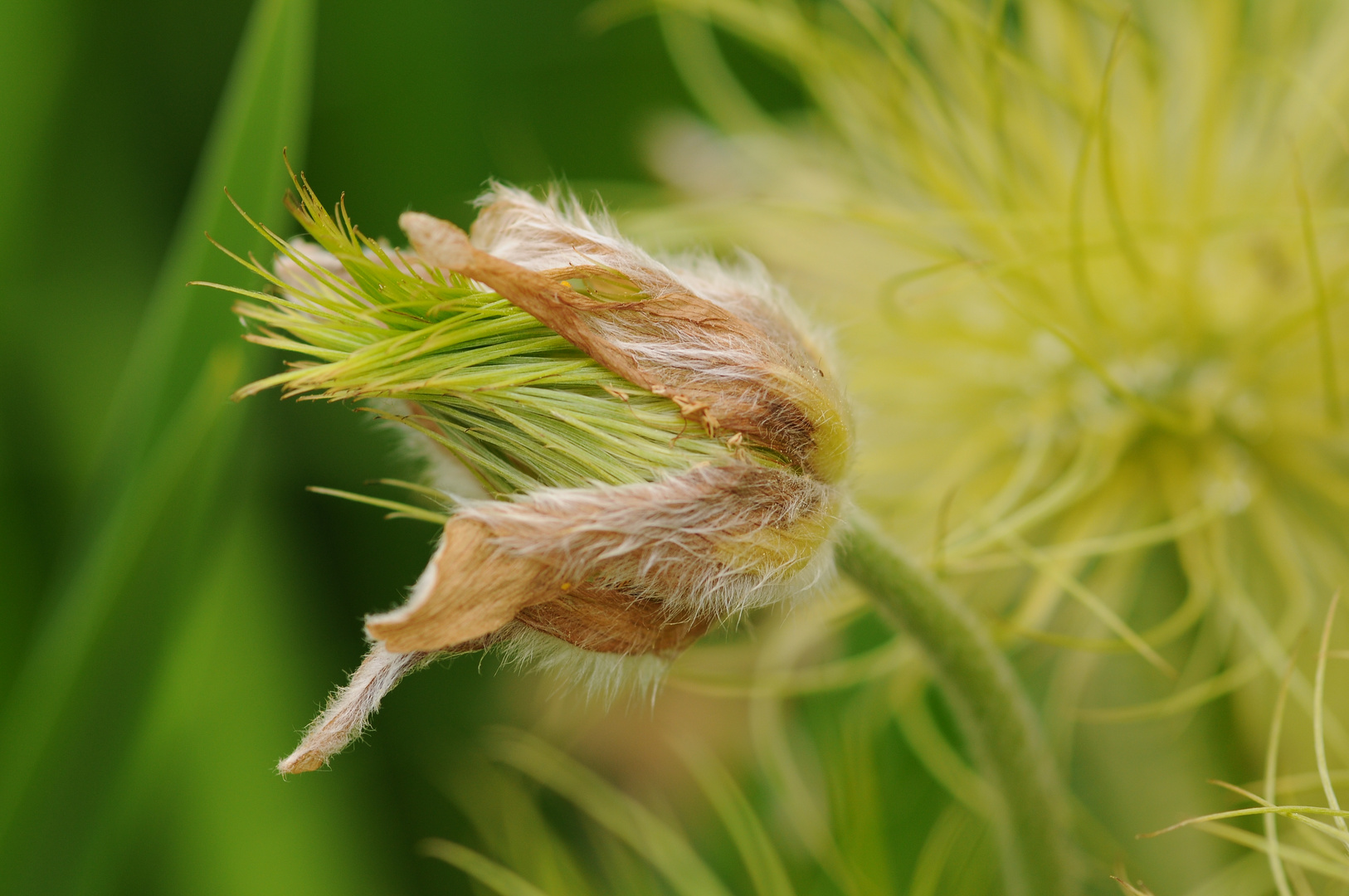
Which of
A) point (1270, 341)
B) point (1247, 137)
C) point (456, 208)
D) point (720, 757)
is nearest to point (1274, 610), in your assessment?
point (1270, 341)

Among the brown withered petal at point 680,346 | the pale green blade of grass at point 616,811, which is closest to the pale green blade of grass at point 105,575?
the brown withered petal at point 680,346

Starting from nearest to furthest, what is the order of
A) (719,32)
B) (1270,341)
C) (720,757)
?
1. (1270,341)
2. (720,757)
3. (719,32)

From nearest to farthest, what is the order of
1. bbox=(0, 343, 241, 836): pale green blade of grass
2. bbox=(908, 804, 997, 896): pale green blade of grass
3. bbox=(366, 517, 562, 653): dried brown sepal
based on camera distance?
1. bbox=(366, 517, 562, 653): dried brown sepal
2. bbox=(0, 343, 241, 836): pale green blade of grass
3. bbox=(908, 804, 997, 896): pale green blade of grass

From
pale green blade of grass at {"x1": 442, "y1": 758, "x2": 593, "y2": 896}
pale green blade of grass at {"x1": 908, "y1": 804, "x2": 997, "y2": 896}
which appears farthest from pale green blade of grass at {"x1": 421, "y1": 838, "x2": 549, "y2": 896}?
pale green blade of grass at {"x1": 908, "y1": 804, "x2": 997, "y2": 896}

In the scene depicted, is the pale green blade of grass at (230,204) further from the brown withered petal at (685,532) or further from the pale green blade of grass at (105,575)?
the brown withered petal at (685,532)

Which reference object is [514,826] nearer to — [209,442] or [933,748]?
[933,748]

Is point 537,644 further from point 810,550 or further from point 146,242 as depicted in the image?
point 146,242

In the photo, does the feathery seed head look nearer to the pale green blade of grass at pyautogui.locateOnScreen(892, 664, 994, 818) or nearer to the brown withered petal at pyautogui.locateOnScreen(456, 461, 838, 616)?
the pale green blade of grass at pyautogui.locateOnScreen(892, 664, 994, 818)
